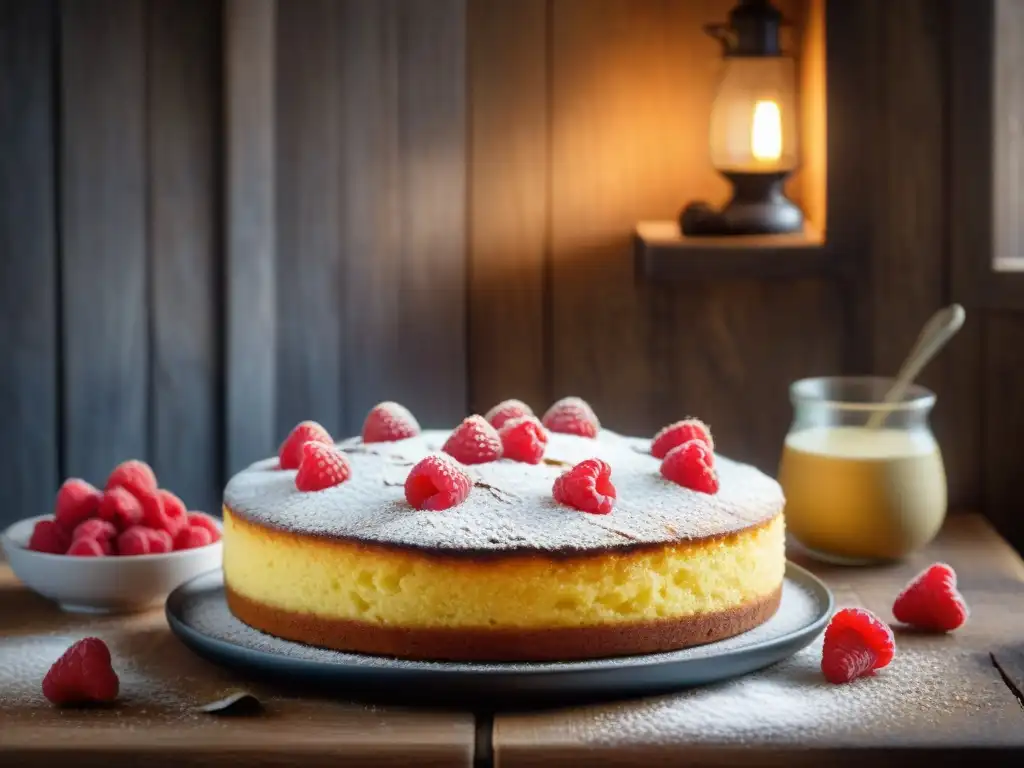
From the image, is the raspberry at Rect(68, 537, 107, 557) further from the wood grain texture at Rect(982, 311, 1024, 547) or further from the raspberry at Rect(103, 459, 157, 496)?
the wood grain texture at Rect(982, 311, 1024, 547)

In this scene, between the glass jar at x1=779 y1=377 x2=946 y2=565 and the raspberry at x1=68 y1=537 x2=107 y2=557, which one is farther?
the glass jar at x1=779 y1=377 x2=946 y2=565

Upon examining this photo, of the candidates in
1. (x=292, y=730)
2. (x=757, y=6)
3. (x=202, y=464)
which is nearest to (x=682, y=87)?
(x=757, y=6)

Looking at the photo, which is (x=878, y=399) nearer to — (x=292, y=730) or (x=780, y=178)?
(x=780, y=178)

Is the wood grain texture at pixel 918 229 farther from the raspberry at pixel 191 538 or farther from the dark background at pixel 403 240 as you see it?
the raspberry at pixel 191 538

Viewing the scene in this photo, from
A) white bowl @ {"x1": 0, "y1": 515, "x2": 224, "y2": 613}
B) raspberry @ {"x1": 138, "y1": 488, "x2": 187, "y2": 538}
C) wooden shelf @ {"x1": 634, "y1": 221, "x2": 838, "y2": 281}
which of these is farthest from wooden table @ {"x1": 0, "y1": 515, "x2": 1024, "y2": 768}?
wooden shelf @ {"x1": 634, "y1": 221, "x2": 838, "y2": 281}

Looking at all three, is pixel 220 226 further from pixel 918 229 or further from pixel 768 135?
pixel 918 229

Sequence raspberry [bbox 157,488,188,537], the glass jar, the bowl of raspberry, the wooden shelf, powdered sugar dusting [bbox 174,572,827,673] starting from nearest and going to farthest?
powdered sugar dusting [bbox 174,572,827,673] → the bowl of raspberry → raspberry [bbox 157,488,188,537] → the glass jar → the wooden shelf

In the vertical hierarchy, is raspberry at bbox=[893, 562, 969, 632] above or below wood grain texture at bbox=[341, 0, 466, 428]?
below

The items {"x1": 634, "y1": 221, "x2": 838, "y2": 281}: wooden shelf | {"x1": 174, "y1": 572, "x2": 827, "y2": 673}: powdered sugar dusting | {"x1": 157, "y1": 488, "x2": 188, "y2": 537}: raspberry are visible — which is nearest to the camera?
{"x1": 174, "y1": 572, "x2": 827, "y2": 673}: powdered sugar dusting
